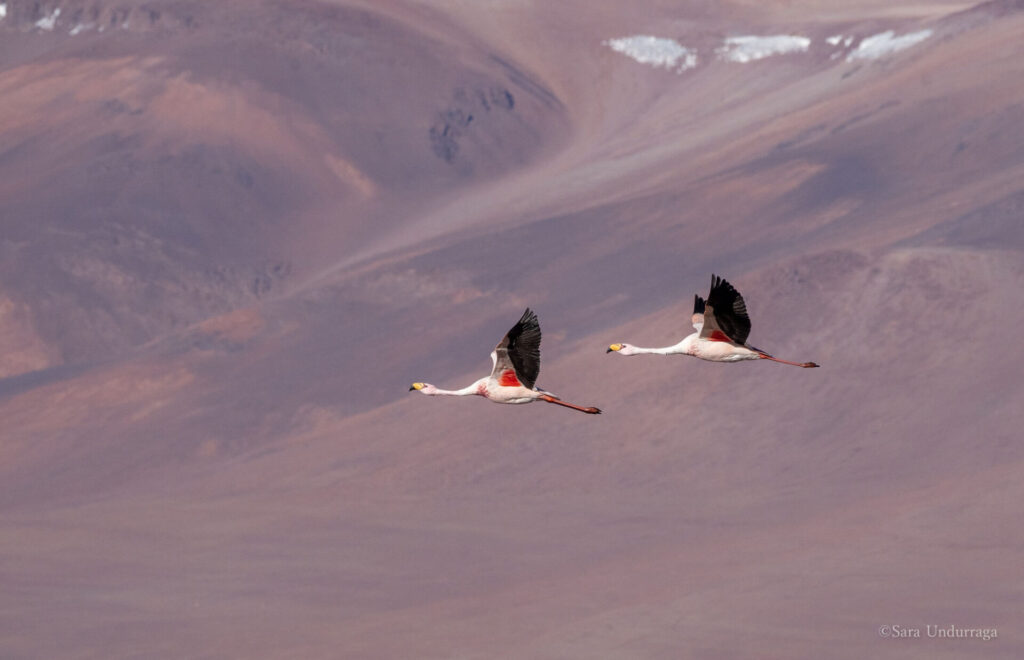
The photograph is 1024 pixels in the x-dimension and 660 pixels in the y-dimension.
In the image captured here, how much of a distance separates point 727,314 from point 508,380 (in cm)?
448

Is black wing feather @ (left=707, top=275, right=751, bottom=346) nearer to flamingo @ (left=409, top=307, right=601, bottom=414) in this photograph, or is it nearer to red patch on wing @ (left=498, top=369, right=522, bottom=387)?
flamingo @ (left=409, top=307, right=601, bottom=414)

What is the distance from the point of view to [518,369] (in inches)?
1417

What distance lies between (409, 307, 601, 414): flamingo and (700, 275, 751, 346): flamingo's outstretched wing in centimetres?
341

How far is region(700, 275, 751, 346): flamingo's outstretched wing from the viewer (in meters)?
37.5

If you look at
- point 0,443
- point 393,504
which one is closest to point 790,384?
point 393,504

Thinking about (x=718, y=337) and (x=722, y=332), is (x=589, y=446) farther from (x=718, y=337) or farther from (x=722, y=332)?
(x=722, y=332)

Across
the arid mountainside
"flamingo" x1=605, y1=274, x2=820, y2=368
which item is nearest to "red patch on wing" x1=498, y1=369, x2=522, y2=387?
"flamingo" x1=605, y1=274, x2=820, y2=368

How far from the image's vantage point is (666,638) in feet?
422

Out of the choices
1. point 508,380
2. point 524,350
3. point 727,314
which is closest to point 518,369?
point 524,350

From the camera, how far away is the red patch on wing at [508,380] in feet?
121

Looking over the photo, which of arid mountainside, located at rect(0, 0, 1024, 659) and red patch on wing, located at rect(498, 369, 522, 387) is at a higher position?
red patch on wing, located at rect(498, 369, 522, 387)

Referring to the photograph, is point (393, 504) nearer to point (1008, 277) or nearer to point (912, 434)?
point (912, 434)

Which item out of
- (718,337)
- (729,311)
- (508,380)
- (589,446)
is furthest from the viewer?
(589,446)

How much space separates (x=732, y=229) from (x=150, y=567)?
6700cm
